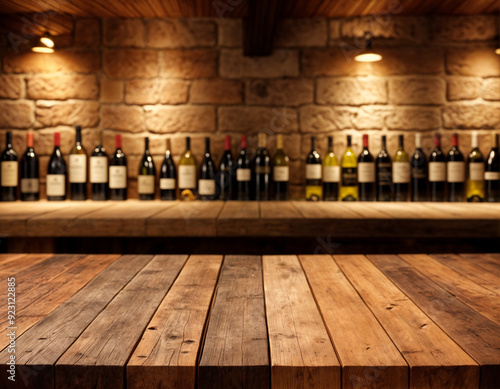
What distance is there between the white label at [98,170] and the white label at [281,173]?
981mm

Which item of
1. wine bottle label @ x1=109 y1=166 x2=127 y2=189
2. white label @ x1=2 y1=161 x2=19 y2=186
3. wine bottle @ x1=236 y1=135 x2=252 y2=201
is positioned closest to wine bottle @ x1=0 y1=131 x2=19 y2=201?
white label @ x1=2 y1=161 x2=19 y2=186

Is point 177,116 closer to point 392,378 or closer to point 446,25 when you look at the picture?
point 446,25

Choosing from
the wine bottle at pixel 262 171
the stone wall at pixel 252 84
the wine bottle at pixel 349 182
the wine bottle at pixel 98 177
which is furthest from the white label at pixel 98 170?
the wine bottle at pixel 349 182

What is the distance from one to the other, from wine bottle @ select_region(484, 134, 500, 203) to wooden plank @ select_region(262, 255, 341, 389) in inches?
82.6

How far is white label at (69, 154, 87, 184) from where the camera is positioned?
108 inches

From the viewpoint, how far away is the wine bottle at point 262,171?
2.78 m

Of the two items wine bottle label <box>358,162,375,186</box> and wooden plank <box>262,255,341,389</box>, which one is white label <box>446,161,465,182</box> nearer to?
wine bottle label <box>358,162,375,186</box>

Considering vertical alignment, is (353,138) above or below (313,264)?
above

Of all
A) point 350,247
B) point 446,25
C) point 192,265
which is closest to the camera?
point 192,265

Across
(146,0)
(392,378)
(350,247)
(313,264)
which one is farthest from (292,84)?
(392,378)

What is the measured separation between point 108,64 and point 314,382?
264cm

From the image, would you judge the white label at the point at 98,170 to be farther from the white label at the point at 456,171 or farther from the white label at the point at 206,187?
the white label at the point at 456,171

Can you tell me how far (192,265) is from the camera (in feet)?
3.84

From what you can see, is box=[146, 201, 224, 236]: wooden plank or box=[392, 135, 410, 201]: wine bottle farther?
box=[392, 135, 410, 201]: wine bottle
